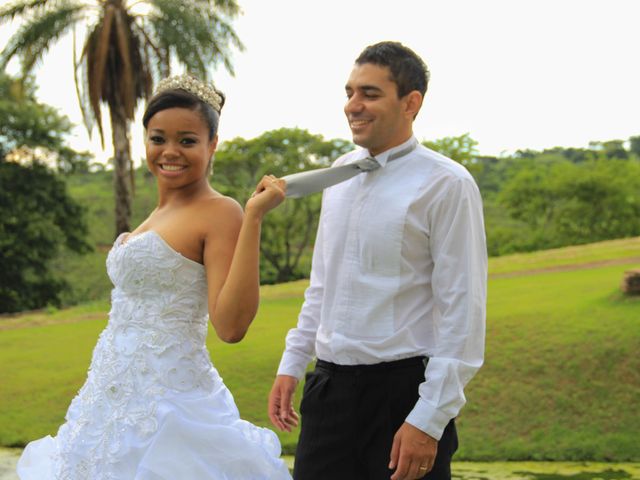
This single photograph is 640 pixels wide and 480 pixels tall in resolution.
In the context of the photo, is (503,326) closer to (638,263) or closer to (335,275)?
(638,263)

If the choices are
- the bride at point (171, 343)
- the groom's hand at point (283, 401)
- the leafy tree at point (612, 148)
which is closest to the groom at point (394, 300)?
the groom's hand at point (283, 401)

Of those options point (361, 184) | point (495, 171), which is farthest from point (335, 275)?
point (495, 171)

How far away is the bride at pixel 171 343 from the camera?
2523mm

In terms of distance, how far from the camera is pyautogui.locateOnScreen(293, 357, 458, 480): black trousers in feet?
8.52

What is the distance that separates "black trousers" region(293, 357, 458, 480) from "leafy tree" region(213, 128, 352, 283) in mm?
25413

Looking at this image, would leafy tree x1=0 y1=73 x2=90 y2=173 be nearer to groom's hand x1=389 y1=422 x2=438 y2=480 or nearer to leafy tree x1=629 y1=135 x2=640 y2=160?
groom's hand x1=389 y1=422 x2=438 y2=480

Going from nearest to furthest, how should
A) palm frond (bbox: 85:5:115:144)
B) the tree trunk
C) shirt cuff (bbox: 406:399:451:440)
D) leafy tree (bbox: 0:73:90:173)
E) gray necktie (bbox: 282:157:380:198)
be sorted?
1. shirt cuff (bbox: 406:399:451:440)
2. gray necktie (bbox: 282:157:380:198)
3. palm frond (bbox: 85:5:115:144)
4. the tree trunk
5. leafy tree (bbox: 0:73:90:173)

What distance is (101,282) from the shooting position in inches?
1244

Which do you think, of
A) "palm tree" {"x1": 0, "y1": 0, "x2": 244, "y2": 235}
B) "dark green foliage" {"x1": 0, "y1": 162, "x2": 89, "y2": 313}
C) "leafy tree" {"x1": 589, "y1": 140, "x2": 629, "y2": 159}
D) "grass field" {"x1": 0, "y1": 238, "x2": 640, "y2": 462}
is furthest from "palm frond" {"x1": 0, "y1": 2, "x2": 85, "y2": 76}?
"leafy tree" {"x1": 589, "y1": 140, "x2": 629, "y2": 159}

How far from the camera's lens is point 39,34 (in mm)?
16656

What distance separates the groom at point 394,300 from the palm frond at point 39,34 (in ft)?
49.9

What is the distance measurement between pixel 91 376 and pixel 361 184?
→ 3.21 feet

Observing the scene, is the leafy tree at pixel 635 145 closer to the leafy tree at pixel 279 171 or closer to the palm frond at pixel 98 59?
the leafy tree at pixel 279 171

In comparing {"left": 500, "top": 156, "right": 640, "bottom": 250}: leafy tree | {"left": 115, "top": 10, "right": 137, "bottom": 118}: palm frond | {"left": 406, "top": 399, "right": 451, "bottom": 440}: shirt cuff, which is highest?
{"left": 115, "top": 10, "right": 137, "bottom": 118}: palm frond
